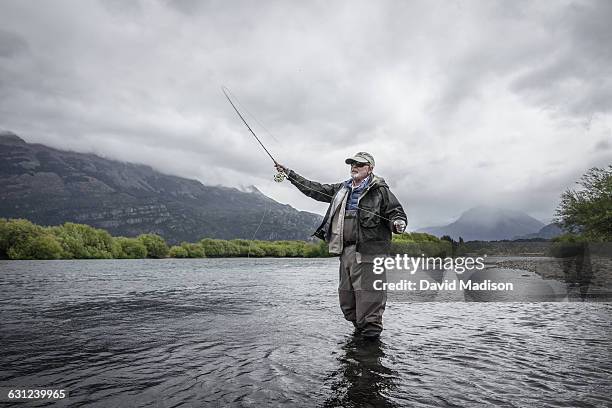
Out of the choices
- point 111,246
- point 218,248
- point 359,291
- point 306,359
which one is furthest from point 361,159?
point 218,248

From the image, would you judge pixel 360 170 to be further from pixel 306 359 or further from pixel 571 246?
pixel 571 246

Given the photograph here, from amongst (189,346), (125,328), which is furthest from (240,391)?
(125,328)

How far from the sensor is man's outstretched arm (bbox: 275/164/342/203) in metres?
7.84

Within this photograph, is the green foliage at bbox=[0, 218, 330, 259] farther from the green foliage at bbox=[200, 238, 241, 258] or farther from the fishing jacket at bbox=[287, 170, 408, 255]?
the fishing jacket at bbox=[287, 170, 408, 255]

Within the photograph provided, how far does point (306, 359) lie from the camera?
5.49 meters

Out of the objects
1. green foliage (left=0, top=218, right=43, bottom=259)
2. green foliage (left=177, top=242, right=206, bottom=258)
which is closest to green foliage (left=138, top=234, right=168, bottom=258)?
green foliage (left=177, top=242, right=206, bottom=258)

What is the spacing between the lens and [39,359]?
17.7ft

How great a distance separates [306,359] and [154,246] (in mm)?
107092

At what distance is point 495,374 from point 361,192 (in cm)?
347

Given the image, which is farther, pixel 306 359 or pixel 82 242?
pixel 82 242

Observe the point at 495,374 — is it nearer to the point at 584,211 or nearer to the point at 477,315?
the point at 477,315

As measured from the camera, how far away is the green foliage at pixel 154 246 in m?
104

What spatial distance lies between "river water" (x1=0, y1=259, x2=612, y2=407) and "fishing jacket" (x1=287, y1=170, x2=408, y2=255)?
162 centimetres

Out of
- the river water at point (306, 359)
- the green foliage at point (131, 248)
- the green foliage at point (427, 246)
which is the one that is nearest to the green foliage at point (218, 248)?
the green foliage at point (131, 248)
